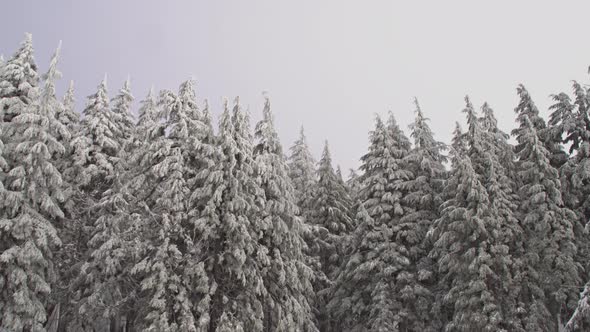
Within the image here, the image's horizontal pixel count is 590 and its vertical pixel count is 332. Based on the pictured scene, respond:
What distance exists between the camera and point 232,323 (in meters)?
Answer: 19.5

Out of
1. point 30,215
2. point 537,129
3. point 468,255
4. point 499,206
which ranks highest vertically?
point 537,129

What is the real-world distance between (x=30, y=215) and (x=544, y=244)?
23014 millimetres

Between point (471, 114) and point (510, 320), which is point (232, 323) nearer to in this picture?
point (510, 320)

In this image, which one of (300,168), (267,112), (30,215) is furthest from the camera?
(300,168)

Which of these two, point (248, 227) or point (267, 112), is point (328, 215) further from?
point (248, 227)

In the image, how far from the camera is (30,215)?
21.2 m

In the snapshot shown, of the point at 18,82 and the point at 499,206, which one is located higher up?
the point at 18,82

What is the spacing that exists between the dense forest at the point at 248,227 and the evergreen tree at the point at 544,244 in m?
0.08

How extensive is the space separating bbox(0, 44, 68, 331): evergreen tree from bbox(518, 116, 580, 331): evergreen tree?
828 inches

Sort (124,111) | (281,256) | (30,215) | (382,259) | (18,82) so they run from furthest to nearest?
(124,111), (382,259), (18,82), (281,256), (30,215)

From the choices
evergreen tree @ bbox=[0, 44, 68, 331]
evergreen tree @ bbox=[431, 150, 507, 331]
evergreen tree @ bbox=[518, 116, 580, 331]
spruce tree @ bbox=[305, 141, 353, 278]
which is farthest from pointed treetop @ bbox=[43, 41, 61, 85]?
evergreen tree @ bbox=[518, 116, 580, 331]

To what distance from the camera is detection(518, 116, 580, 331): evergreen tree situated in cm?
2161

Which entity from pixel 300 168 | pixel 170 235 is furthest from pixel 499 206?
pixel 300 168

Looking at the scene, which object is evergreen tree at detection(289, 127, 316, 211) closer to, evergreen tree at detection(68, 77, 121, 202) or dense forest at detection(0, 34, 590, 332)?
dense forest at detection(0, 34, 590, 332)
